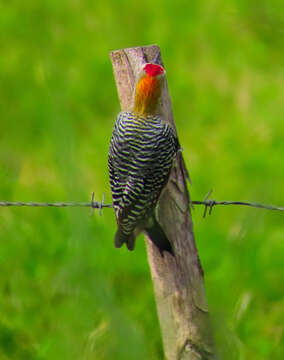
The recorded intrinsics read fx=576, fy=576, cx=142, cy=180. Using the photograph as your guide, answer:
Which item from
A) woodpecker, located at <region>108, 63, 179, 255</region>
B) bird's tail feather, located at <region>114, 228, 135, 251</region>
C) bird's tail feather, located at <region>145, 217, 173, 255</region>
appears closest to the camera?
bird's tail feather, located at <region>145, 217, 173, 255</region>

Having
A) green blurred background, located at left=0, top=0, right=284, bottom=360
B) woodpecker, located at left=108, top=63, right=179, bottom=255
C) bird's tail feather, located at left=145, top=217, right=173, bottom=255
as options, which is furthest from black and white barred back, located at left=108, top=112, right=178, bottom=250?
green blurred background, located at left=0, top=0, right=284, bottom=360

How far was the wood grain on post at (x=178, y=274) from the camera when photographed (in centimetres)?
200

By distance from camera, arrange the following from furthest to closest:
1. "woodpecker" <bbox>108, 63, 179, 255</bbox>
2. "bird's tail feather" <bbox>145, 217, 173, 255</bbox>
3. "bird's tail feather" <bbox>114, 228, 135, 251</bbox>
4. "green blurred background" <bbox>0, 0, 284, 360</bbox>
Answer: "bird's tail feather" <bbox>114, 228, 135, 251</bbox> < "woodpecker" <bbox>108, 63, 179, 255</bbox> < "bird's tail feather" <bbox>145, 217, 173, 255</bbox> < "green blurred background" <bbox>0, 0, 284, 360</bbox>

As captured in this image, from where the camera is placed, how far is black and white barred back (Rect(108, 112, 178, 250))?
7.39ft

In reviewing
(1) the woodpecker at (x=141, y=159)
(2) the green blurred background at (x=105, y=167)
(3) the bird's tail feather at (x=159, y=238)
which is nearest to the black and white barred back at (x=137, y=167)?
(1) the woodpecker at (x=141, y=159)

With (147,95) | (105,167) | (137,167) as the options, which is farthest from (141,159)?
(105,167)

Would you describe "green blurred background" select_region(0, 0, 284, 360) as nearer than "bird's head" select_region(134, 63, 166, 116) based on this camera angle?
Yes

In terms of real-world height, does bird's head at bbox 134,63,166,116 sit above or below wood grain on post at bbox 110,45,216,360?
above

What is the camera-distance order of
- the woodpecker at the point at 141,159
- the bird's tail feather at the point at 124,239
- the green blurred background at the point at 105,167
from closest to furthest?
the green blurred background at the point at 105,167
the woodpecker at the point at 141,159
the bird's tail feather at the point at 124,239

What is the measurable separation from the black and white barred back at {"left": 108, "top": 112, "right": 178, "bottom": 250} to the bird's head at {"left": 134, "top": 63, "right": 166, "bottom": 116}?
7 cm

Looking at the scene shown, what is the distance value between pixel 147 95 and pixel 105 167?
2.87 meters

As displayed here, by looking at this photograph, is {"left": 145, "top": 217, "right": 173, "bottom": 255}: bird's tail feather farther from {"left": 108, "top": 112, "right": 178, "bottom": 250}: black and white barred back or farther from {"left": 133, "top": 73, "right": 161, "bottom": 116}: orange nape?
{"left": 133, "top": 73, "right": 161, "bottom": 116}: orange nape

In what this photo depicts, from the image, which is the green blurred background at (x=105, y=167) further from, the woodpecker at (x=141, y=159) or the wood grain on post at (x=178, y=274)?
the woodpecker at (x=141, y=159)

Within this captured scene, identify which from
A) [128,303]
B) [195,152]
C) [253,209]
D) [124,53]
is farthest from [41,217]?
[253,209]
